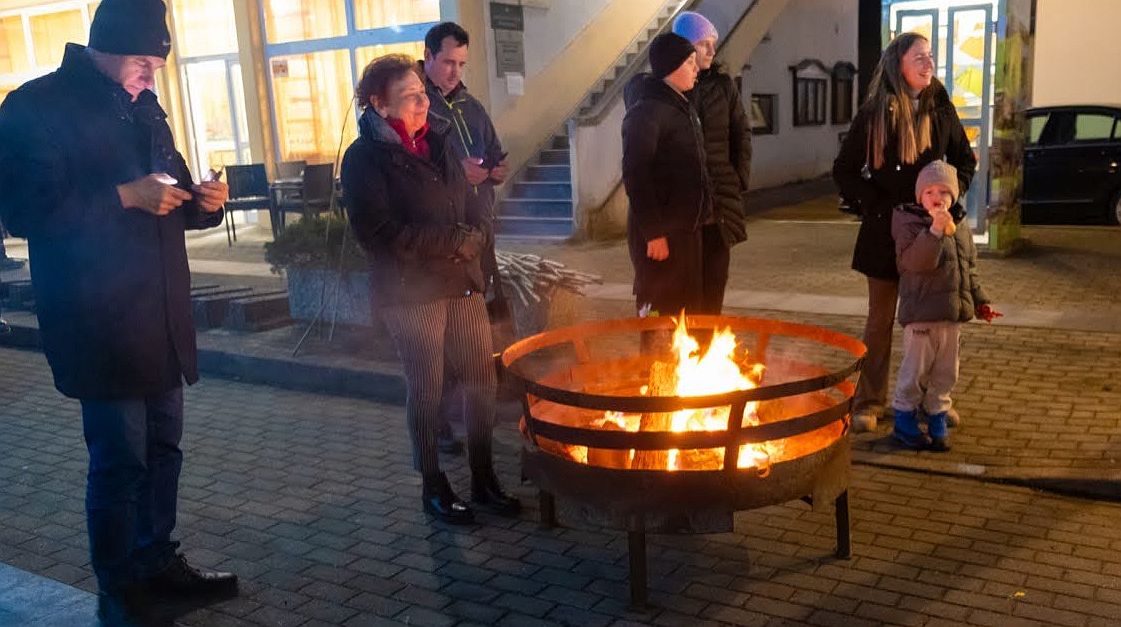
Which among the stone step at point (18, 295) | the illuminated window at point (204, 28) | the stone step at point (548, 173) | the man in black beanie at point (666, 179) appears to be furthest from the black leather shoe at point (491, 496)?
the illuminated window at point (204, 28)

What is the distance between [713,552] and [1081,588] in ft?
4.54

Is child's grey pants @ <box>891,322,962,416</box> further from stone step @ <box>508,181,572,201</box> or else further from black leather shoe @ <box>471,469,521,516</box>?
stone step @ <box>508,181,572,201</box>

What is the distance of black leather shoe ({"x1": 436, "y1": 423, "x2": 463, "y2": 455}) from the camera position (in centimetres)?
559

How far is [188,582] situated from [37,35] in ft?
58.1

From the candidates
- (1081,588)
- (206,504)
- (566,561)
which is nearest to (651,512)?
(566,561)

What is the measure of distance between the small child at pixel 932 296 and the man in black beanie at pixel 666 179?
3.36 ft

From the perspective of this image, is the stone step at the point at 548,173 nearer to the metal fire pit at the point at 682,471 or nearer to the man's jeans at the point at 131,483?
the metal fire pit at the point at 682,471

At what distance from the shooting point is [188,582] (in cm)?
397

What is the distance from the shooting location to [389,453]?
571 cm

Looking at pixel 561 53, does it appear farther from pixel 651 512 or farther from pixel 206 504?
pixel 651 512

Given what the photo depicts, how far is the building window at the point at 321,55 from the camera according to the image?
15.0m

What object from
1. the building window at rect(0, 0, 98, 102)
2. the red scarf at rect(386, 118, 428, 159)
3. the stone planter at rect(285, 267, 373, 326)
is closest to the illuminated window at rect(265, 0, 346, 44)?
the building window at rect(0, 0, 98, 102)

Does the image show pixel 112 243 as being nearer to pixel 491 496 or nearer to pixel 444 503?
pixel 444 503

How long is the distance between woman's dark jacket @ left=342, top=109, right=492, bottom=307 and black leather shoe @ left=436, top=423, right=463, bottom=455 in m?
1.36
